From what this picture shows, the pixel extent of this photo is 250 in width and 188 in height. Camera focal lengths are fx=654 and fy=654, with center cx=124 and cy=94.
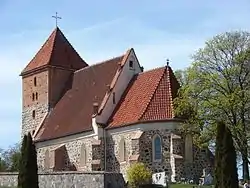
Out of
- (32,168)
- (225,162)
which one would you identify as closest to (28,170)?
(32,168)

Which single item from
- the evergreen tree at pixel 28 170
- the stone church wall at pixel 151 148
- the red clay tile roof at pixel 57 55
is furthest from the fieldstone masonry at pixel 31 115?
the evergreen tree at pixel 28 170

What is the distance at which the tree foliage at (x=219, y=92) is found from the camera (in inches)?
1927

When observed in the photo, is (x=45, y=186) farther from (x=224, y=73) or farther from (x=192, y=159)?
(x=224, y=73)

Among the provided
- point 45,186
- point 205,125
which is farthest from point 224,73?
point 45,186

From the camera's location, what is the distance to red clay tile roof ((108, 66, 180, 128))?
169 feet

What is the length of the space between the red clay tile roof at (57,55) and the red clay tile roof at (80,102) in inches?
78.2

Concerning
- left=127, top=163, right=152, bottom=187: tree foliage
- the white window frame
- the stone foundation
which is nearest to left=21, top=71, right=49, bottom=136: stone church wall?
the white window frame

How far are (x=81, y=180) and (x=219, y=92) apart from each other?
13.4 meters

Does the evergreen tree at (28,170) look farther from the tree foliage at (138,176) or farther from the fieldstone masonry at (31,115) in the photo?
the fieldstone masonry at (31,115)

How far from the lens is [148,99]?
172 feet

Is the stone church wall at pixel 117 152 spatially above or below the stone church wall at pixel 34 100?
below

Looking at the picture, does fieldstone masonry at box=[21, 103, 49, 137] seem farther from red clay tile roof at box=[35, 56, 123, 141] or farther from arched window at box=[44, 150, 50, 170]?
arched window at box=[44, 150, 50, 170]

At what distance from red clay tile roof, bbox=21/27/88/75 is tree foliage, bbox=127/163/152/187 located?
2155cm

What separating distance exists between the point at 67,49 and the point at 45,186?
937 inches
